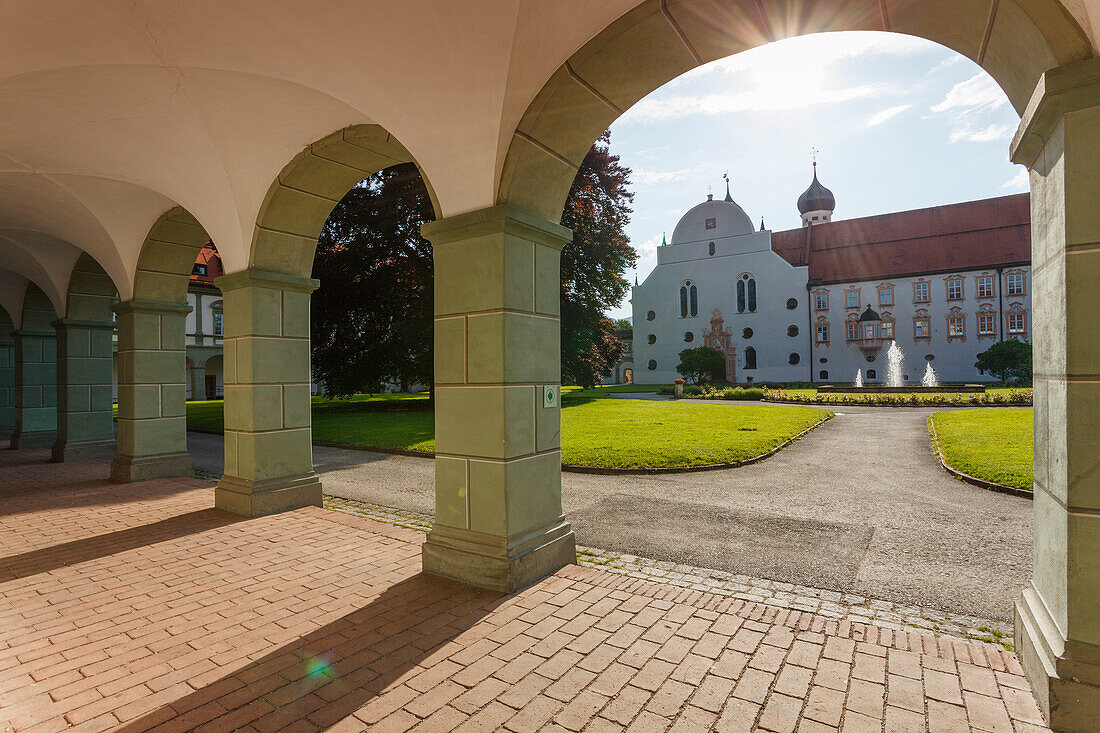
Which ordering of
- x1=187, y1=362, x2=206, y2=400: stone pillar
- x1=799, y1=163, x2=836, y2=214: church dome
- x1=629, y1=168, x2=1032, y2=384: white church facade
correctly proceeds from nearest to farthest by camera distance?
x1=187, y1=362, x2=206, y2=400: stone pillar
x1=629, y1=168, x2=1032, y2=384: white church facade
x1=799, y1=163, x2=836, y2=214: church dome

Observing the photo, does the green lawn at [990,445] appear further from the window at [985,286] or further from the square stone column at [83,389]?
the window at [985,286]

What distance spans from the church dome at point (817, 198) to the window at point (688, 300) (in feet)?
55.2

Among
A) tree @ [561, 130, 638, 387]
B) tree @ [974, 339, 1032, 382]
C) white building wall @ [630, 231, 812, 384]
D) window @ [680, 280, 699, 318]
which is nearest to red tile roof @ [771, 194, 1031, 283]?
white building wall @ [630, 231, 812, 384]

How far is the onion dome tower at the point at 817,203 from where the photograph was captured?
2205 inches

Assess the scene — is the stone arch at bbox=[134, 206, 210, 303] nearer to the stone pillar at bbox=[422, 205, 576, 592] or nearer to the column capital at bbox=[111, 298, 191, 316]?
the column capital at bbox=[111, 298, 191, 316]

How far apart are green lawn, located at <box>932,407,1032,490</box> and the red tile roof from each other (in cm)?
3324

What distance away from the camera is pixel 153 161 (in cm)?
686

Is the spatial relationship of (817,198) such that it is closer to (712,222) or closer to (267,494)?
(712,222)

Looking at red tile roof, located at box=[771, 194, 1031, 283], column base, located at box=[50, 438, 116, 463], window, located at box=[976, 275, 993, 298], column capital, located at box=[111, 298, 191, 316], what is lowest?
column base, located at box=[50, 438, 116, 463]

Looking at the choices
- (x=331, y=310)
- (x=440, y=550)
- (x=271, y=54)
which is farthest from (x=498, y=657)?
(x=331, y=310)

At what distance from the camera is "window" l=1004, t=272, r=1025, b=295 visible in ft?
133

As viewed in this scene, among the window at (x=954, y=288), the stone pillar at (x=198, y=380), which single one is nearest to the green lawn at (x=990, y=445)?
the window at (x=954, y=288)

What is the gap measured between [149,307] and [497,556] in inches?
336

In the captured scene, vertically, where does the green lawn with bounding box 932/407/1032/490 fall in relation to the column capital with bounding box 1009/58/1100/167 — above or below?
below
